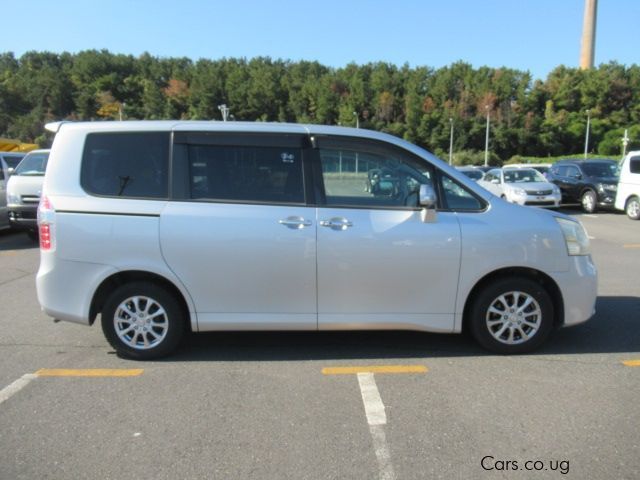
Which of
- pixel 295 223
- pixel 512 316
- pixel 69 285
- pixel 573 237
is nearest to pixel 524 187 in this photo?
pixel 573 237

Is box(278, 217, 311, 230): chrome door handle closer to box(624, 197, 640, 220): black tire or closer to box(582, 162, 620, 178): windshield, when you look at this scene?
box(624, 197, 640, 220): black tire

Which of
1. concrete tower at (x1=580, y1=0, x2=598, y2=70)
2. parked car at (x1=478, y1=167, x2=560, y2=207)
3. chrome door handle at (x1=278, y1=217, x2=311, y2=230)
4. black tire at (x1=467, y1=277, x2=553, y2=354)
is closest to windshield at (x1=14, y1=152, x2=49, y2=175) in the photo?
chrome door handle at (x1=278, y1=217, x2=311, y2=230)

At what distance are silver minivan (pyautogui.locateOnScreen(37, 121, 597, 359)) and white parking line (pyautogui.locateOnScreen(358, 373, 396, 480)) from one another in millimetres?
526

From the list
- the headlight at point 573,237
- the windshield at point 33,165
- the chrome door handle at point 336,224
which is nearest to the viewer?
the chrome door handle at point 336,224

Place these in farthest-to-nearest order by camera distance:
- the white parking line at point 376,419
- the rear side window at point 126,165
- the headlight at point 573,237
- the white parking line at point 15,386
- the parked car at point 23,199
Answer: the parked car at point 23,199, the headlight at point 573,237, the rear side window at point 126,165, the white parking line at point 15,386, the white parking line at point 376,419

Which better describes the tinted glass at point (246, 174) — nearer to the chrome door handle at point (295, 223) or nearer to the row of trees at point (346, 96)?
the chrome door handle at point (295, 223)

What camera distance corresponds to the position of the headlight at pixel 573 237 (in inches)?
172

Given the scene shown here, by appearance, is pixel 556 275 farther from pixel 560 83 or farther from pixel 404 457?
pixel 560 83

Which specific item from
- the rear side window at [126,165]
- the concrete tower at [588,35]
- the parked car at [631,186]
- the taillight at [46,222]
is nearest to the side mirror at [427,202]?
the rear side window at [126,165]

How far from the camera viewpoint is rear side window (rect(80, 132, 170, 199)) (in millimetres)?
4258

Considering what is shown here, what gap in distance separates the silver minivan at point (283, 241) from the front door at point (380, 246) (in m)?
0.01

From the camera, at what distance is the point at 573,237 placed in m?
4.38

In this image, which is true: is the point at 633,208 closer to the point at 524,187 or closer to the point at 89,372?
the point at 524,187

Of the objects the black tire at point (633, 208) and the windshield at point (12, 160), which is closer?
the windshield at point (12, 160)
